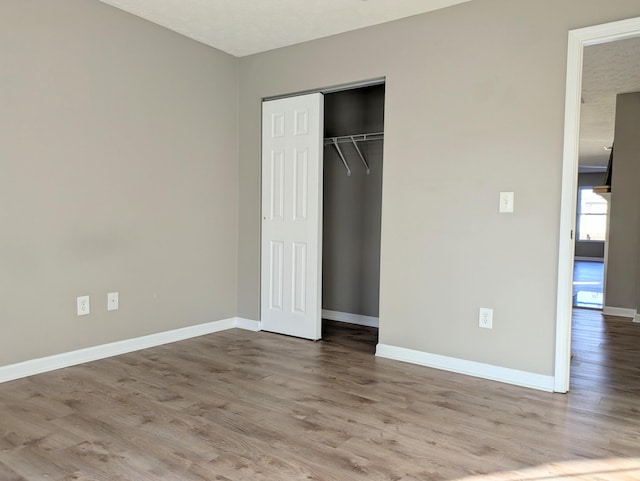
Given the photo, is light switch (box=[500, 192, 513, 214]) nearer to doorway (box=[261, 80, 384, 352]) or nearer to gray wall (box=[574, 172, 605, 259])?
doorway (box=[261, 80, 384, 352])

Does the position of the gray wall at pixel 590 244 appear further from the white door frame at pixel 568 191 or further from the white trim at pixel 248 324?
the white trim at pixel 248 324

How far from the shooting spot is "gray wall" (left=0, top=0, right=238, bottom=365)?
9.22ft

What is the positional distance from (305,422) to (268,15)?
107 inches

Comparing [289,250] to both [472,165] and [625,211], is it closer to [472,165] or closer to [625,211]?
[472,165]

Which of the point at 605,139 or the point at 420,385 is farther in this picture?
the point at 605,139

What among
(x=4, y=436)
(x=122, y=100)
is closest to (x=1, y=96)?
(x=122, y=100)

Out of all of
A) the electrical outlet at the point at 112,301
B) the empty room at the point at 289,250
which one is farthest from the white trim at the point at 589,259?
the electrical outlet at the point at 112,301

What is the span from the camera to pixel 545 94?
2789 millimetres

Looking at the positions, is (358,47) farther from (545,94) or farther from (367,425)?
(367,425)

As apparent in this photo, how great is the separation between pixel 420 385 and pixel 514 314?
751 millimetres

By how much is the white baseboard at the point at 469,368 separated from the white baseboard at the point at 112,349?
1.39 m

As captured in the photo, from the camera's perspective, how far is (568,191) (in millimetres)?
2727

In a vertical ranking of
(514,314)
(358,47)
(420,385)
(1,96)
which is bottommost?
(420,385)

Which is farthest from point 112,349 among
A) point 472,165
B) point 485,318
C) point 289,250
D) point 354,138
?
point 472,165
